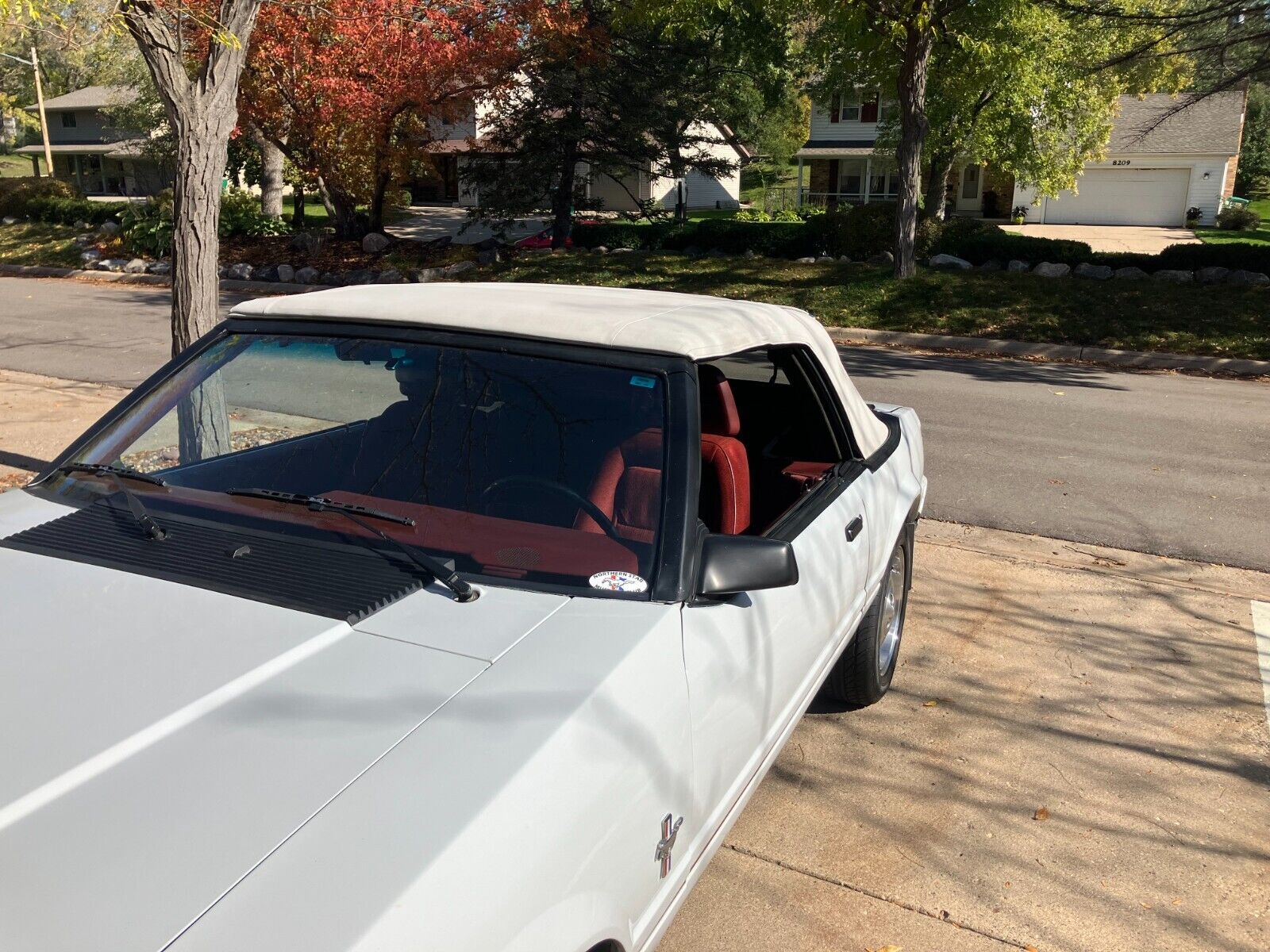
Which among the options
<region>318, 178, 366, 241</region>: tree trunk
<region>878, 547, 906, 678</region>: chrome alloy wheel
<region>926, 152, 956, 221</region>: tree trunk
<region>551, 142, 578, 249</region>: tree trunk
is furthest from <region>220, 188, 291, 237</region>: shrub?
<region>878, 547, 906, 678</region>: chrome alloy wheel

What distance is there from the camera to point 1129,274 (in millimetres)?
16953

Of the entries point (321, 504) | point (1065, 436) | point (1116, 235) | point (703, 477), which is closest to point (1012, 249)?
point (1065, 436)

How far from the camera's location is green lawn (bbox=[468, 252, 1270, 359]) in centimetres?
1426

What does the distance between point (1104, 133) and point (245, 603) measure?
110ft

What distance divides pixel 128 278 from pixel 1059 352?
1804 centimetres

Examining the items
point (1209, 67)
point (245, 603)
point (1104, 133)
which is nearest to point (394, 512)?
point (245, 603)

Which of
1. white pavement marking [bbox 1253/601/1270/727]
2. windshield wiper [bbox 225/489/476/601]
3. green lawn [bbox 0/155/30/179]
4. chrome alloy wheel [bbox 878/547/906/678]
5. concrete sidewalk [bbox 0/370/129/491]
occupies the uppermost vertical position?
green lawn [bbox 0/155/30/179]

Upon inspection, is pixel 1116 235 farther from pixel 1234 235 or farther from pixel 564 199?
pixel 564 199

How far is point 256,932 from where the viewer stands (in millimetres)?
1499

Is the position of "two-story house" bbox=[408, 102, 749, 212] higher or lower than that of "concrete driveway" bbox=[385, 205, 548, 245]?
higher

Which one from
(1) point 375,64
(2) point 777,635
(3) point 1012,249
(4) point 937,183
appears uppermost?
(1) point 375,64

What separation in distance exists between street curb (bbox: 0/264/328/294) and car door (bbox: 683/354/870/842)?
16652 millimetres

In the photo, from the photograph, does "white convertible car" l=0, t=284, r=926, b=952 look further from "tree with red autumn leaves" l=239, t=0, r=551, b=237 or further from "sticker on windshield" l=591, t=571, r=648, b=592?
"tree with red autumn leaves" l=239, t=0, r=551, b=237

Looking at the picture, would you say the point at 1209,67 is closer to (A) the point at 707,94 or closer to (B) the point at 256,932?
(A) the point at 707,94
